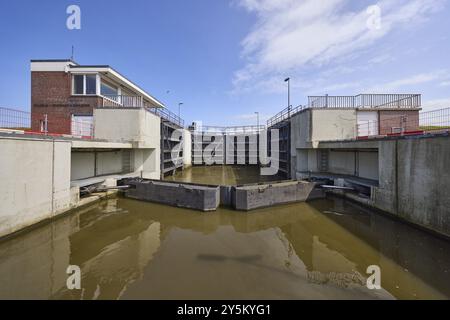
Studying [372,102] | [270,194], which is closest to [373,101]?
[372,102]

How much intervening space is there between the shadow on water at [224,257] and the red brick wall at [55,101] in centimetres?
841

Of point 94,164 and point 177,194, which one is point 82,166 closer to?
point 94,164

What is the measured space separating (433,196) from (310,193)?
415cm

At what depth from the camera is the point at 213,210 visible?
760cm

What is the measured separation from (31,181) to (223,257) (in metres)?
5.43

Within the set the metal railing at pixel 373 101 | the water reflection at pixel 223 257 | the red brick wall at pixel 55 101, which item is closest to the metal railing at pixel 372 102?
the metal railing at pixel 373 101

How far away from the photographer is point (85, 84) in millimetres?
12969

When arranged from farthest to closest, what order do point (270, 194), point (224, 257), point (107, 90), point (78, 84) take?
1. point (107, 90)
2. point (78, 84)
3. point (270, 194)
4. point (224, 257)

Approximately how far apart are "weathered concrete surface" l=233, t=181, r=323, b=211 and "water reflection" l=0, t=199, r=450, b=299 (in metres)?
0.73

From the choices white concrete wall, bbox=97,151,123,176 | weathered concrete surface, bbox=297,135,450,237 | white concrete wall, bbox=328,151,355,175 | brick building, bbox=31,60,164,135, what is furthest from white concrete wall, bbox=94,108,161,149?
white concrete wall, bbox=328,151,355,175

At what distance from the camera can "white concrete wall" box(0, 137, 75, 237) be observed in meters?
4.96

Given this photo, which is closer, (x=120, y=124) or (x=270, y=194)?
(x=270, y=194)
